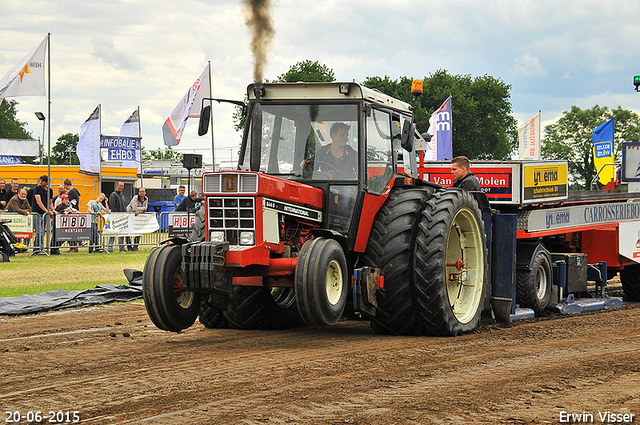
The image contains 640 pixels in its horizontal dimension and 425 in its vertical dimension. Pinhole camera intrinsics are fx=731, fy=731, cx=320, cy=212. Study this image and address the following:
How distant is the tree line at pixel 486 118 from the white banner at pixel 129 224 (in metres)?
37.9

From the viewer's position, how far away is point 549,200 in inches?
433

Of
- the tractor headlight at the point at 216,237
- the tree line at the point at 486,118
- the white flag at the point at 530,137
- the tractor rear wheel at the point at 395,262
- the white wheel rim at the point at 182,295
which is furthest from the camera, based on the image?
the tree line at the point at 486,118

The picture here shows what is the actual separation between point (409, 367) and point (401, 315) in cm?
166

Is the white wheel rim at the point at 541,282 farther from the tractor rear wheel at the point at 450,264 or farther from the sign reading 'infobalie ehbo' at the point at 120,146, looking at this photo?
the sign reading 'infobalie ehbo' at the point at 120,146

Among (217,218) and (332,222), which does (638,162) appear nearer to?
(332,222)

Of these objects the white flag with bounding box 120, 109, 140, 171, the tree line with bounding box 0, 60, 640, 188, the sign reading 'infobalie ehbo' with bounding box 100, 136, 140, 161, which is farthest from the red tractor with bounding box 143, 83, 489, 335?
the tree line with bounding box 0, 60, 640, 188

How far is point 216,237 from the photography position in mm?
7145

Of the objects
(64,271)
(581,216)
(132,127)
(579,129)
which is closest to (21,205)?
(64,271)

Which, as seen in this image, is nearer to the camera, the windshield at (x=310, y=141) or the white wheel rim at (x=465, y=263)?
the windshield at (x=310, y=141)

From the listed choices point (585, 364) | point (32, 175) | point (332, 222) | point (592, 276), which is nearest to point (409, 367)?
point (585, 364)

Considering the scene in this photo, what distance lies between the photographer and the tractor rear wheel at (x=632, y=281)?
1285 cm

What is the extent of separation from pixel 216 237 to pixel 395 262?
1874mm

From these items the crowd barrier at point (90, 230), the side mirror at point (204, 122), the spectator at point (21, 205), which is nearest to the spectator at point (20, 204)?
the spectator at point (21, 205)

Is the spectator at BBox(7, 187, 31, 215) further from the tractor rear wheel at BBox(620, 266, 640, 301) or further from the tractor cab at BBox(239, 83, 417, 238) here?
the tractor rear wheel at BBox(620, 266, 640, 301)
